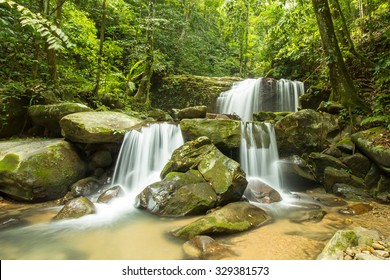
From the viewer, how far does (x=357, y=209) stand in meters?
4.77

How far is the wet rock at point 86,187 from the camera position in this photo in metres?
5.69

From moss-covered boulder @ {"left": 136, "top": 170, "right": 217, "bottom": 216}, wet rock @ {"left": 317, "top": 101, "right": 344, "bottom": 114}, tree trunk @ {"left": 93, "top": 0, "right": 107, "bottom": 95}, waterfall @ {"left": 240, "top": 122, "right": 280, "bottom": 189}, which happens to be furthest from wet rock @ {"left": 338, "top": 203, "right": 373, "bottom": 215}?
tree trunk @ {"left": 93, "top": 0, "right": 107, "bottom": 95}

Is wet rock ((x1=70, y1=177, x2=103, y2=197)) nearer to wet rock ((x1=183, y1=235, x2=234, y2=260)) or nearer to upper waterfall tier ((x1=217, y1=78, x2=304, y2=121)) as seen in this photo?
wet rock ((x1=183, y1=235, x2=234, y2=260))

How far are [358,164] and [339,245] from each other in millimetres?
3937

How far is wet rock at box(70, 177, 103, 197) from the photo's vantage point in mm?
5691

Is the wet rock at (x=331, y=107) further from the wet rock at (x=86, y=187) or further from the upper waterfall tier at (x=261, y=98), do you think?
the wet rock at (x=86, y=187)

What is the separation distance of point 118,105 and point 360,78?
27.9 ft

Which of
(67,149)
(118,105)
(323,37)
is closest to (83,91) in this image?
(118,105)

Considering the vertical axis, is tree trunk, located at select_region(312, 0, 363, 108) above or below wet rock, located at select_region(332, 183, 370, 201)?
above

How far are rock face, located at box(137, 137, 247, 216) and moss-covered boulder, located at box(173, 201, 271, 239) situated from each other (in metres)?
0.44

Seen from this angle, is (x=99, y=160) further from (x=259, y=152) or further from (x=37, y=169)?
(x=259, y=152)

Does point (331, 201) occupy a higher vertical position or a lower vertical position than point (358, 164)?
lower

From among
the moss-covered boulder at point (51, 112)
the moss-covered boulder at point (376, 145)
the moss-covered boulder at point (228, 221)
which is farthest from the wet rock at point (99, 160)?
the moss-covered boulder at point (376, 145)

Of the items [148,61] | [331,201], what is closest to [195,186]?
[331,201]
